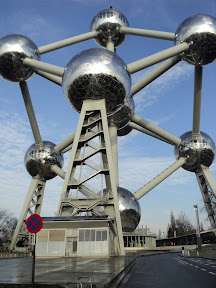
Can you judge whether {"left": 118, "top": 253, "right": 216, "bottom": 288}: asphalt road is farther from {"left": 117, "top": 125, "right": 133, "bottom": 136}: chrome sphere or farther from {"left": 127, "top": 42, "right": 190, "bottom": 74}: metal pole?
{"left": 117, "top": 125, "right": 133, "bottom": 136}: chrome sphere

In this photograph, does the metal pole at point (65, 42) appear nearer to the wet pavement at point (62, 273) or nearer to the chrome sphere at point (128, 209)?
the chrome sphere at point (128, 209)

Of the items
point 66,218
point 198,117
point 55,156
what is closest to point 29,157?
point 55,156

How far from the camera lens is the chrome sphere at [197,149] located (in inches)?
1115

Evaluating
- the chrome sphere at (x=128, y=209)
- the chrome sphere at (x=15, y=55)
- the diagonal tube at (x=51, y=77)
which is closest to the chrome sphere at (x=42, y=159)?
the diagonal tube at (x=51, y=77)

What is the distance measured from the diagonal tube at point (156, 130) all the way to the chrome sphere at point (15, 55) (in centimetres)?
1118

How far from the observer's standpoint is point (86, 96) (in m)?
20.6

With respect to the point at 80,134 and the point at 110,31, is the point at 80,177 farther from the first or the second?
the point at 110,31

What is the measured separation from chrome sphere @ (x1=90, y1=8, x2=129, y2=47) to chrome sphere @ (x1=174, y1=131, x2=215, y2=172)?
13012mm

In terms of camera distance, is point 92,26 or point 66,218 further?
point 92,26

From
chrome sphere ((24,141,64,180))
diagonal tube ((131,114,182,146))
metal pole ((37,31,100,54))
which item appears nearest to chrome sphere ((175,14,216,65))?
diagonal tube ((131,114,182,146))

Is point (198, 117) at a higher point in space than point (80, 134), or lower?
higher

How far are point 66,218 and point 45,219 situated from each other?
1789 millimetres

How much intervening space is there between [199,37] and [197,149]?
1096 centimetres

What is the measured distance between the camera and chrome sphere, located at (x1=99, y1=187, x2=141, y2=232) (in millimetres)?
25609
